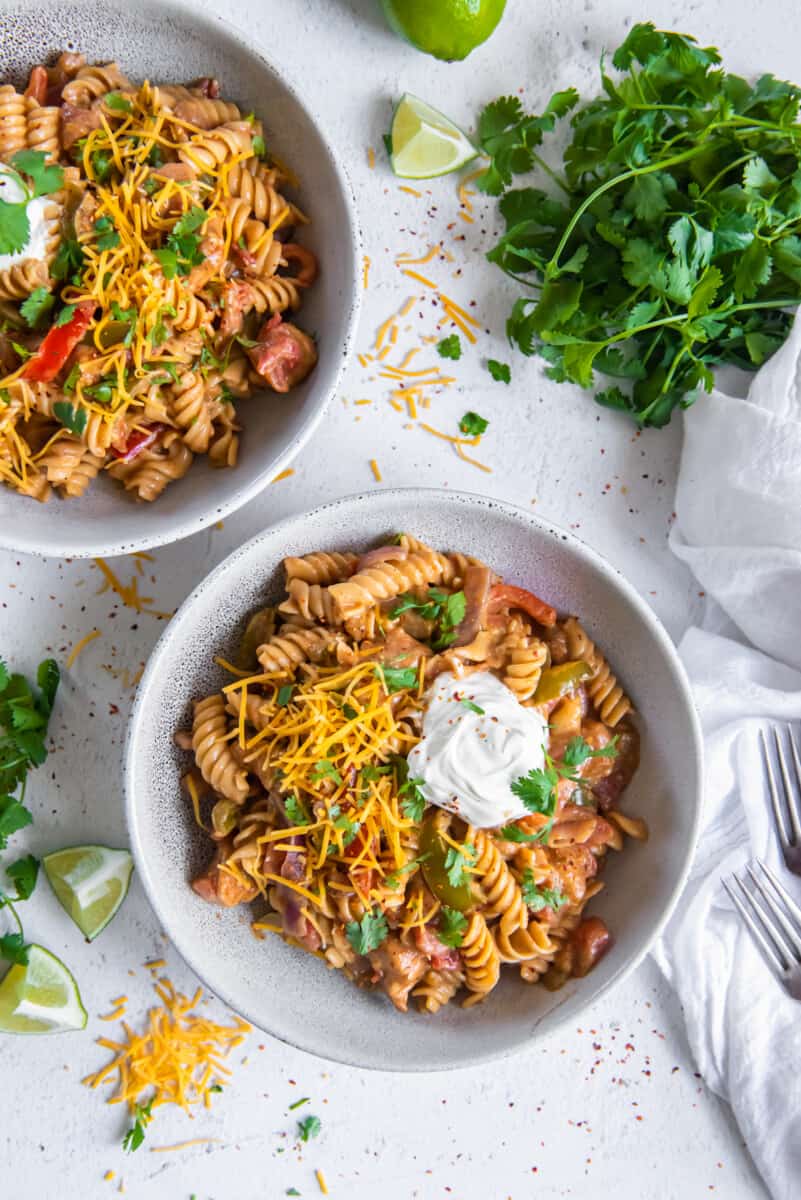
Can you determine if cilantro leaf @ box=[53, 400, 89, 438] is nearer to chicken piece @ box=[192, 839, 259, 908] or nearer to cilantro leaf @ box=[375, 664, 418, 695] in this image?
cilantro leaf @ box=[375, 664, 418, 695]

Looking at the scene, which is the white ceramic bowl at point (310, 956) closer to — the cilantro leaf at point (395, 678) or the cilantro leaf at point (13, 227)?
the cilantro leaf at point (395, 678)

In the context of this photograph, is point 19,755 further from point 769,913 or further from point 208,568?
point 769,913

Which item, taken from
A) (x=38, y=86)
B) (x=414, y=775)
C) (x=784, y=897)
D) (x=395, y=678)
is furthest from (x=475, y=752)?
(x=38, y=86)

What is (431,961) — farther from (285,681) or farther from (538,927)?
(285,681)

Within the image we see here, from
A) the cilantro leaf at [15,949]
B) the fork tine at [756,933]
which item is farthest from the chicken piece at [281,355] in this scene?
the fork tine at [756,933]

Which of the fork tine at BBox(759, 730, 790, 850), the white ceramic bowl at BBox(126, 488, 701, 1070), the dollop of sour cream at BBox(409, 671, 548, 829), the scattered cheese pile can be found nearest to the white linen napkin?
the fork tine at BBox(759, 730, 790, 850)

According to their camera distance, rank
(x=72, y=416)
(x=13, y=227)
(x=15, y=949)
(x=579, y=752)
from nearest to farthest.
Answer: (x=13, y=227)
(x=72, y=416)
(x=579, y=752)
(x=15, y=949)
